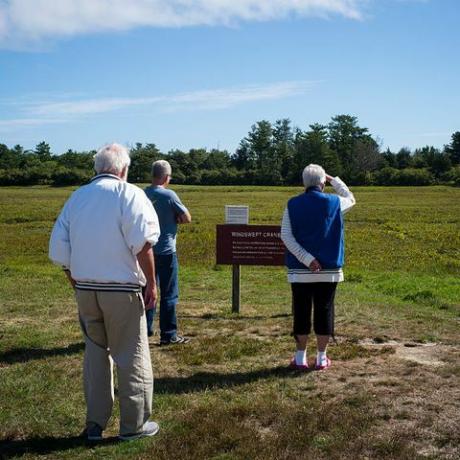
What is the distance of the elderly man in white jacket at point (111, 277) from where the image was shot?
14.4ft

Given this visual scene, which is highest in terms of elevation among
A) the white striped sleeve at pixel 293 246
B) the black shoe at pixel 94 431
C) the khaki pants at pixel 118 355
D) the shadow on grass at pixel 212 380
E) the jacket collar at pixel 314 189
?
the jacket collar at pixel 314 189

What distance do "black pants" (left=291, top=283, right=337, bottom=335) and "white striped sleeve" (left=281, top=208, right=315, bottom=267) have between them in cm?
28

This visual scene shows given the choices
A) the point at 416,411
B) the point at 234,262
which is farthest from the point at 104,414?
the point at 234,262

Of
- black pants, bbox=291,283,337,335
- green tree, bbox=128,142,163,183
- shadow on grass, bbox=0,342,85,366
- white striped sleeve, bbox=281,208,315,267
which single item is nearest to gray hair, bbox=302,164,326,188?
white striped sleeve, bbox=281,208,315,267

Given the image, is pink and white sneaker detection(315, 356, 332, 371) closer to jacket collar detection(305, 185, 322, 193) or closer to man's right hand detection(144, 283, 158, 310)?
jacket collar detection(305, 185, 322, 193)

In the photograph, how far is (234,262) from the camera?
947 cm

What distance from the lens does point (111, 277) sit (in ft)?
14.5

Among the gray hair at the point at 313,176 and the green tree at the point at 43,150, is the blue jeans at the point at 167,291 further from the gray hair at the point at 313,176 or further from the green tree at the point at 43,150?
the green tree at the point at 43,150

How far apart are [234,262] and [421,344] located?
320 cm

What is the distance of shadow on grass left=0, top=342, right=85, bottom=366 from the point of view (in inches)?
267

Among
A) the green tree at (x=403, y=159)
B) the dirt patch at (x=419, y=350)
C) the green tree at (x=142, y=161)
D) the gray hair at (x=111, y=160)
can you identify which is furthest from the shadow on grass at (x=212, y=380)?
the green tree at (x=403, y=159)

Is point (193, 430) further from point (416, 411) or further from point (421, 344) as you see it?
point (421, 344)

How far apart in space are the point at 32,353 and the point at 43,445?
266cm

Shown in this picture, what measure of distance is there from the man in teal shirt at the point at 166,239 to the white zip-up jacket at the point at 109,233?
2514 mm
